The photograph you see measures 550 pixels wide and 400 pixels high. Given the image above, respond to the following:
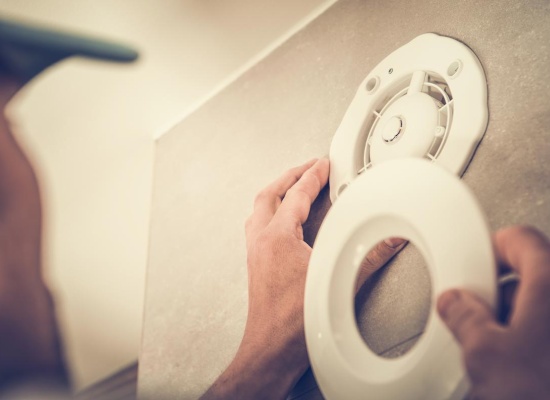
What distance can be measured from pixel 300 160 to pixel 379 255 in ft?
1.03

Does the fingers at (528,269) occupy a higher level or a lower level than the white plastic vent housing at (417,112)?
higher

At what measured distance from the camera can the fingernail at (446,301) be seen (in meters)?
0.37

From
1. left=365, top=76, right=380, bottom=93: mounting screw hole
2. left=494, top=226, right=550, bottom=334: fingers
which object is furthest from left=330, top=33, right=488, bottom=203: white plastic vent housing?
left=494, top=226, right=550, bottom=334: fingers

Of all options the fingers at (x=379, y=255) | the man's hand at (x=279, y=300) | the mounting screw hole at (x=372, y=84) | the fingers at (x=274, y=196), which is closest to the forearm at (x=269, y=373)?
the man's hand at (x=279, y=300)

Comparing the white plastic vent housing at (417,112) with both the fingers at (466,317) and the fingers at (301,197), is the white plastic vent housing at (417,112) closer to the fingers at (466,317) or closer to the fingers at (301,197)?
the fingers at (301,197)

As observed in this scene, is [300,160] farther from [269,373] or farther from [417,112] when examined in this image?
[269,373]

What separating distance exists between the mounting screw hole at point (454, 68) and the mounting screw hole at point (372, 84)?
13 centimetres

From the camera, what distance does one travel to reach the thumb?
0.34 meters

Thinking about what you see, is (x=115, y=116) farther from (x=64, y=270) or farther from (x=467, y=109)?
(x=467, y=109)

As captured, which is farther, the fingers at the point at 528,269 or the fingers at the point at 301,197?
the fingers at the point at 301,197

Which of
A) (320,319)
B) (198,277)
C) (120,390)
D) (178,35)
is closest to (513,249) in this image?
(320,319)

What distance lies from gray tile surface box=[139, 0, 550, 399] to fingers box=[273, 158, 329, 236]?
1.4 inches

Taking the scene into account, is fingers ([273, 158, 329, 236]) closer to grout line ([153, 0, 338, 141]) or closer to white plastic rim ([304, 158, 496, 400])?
white plastic rim ([304, 158, 496, 400])

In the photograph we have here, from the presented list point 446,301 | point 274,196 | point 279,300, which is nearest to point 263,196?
point 274,196
